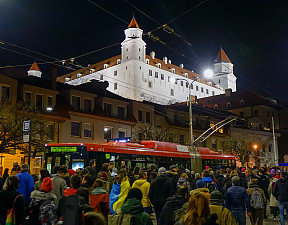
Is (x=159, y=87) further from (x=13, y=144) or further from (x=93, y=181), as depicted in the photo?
(x=93, y=181)

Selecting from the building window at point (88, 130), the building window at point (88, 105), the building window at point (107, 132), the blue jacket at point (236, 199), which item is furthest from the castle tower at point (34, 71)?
the blue jacket at point (236, 199)

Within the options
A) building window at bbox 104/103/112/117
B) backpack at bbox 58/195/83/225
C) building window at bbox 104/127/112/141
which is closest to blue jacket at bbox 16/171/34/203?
backpack at bbox 58/195/83/225

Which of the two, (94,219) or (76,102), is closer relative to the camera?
(94,219)

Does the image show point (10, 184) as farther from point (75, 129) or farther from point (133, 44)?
point (133, 44)

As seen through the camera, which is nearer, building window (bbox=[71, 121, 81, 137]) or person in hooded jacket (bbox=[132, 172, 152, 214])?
person in hooded jacket (bbox=[132, 172, 152, 214])

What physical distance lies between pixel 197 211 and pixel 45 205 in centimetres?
285

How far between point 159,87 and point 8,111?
7445 centimetres

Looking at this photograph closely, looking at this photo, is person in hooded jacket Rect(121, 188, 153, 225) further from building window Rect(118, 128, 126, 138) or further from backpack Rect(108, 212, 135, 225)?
building window Rect(118, 128, 126, 138)

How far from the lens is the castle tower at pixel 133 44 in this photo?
101 metres

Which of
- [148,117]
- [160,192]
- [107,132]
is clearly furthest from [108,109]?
[160,192]

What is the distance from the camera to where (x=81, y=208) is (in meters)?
5.66

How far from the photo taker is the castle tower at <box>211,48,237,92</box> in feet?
418

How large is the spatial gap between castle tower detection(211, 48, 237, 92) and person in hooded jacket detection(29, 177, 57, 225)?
12394cm

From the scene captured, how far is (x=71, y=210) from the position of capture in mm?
5688
